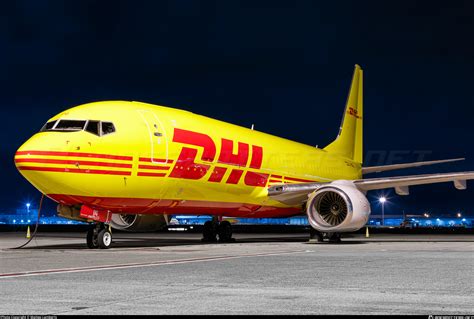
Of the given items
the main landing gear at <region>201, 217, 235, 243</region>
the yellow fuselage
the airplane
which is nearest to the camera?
the yellow fuselage

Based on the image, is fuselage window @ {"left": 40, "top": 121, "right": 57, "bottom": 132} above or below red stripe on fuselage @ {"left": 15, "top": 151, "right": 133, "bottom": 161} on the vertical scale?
above

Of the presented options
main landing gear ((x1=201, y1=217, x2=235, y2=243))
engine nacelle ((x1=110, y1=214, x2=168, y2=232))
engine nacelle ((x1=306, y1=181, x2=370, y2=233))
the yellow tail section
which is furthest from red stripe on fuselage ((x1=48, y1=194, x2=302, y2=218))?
the yellow tail section

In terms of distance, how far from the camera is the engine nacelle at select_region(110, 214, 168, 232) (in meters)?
21.3

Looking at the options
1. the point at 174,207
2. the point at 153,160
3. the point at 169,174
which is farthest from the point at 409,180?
the point at 153,160

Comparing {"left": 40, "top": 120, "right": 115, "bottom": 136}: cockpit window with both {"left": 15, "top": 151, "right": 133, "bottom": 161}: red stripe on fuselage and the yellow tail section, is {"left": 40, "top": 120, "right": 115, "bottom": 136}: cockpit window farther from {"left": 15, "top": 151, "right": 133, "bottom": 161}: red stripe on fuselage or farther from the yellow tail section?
the yellow tail section

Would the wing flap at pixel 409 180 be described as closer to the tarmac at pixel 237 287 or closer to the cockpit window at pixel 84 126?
the cockpit window at pixel 84 126

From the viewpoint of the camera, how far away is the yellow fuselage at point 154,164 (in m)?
16.5

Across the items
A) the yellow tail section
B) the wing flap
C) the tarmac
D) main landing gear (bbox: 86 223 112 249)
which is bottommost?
the tarmac

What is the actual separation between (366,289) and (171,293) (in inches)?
93.3

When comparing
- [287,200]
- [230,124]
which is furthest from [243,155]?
[287,200]

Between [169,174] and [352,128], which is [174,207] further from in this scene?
[352,128]

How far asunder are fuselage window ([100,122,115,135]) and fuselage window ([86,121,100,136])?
15 cm

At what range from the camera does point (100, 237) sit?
57.7 ft

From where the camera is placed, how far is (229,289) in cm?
776
